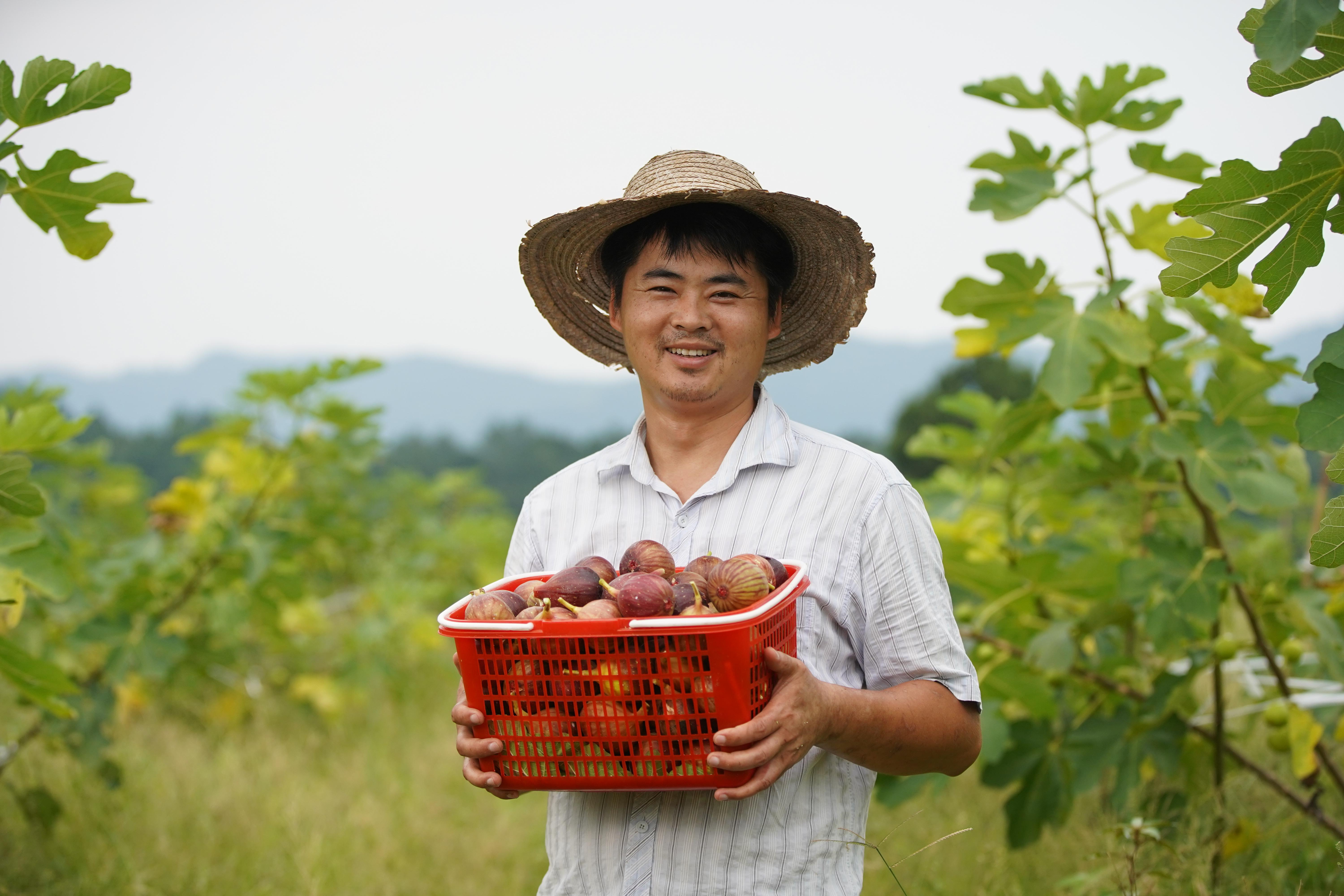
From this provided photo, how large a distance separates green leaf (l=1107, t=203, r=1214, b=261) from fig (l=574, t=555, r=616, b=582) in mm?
1871

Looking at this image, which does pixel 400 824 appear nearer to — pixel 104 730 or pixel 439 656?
pixel 104 730

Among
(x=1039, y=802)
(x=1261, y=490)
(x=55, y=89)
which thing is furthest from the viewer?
(x=1039, y=802)

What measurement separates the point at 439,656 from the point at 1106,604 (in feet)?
17.3

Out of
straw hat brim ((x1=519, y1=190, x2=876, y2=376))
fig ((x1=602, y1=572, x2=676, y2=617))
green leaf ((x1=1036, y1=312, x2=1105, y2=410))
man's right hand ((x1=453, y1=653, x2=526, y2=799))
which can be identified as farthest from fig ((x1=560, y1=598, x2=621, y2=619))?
green leaf ((x1=1036, y1=312, x2=1105, y2=410))

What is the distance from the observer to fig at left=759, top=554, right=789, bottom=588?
1.66 meters

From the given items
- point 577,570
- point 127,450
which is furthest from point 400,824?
point 127,450

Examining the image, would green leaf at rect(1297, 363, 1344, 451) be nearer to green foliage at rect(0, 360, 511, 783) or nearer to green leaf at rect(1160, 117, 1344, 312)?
green leaf at rect(1160, 117, 1344, 312)

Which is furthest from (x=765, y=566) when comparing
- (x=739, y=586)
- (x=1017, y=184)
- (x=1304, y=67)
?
(x=1017, y=184)

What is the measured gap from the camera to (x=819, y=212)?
199 centimetres

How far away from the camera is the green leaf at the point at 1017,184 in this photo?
2828 mm

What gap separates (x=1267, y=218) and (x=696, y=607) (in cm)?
105

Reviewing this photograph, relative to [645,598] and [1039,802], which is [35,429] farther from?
[1039,802]

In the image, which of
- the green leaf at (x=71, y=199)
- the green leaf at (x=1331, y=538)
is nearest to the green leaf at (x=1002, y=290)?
the green leaf at (x=1331, y=538)

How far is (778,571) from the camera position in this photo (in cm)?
168
